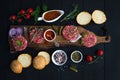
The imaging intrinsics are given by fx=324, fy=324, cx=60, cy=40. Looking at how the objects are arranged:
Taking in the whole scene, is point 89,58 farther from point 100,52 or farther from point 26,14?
point 26,14

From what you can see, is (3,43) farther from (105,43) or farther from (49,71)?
(105,43)

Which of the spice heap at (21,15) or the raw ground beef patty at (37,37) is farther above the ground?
the spice heap at (21,15)

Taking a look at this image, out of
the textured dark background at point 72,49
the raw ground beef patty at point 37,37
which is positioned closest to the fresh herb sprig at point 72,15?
the textured dark background at point 72,49

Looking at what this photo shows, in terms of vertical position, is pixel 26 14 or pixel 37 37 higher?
pixel 26 14

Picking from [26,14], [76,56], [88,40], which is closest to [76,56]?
[76,56]

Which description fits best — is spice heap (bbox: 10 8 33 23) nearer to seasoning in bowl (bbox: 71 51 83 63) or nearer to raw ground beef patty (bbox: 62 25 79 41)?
raw ground beef patty (bbox: 62 25 79 41)

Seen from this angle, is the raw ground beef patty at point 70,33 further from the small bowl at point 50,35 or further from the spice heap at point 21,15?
the spice heap at point 21,15
